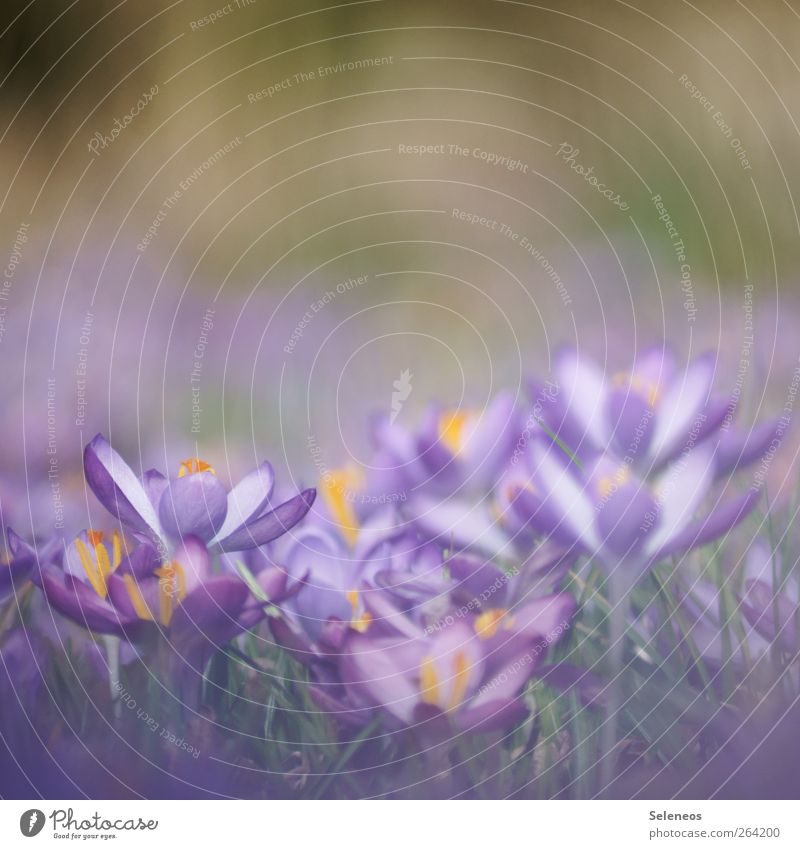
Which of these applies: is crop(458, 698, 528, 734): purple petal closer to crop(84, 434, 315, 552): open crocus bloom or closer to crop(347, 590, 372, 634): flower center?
crop(347, 590, 372, 634): flower center

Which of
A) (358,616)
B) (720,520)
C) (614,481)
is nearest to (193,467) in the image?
(358,616)

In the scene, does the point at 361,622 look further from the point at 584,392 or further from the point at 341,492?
the point at 584,392

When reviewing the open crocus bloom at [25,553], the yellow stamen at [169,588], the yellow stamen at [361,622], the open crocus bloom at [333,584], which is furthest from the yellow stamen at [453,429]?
the open crocus bloom at [25,553]

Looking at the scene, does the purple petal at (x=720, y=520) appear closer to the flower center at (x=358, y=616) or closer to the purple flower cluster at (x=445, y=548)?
the purple flower cluster at (x=445, y=548)

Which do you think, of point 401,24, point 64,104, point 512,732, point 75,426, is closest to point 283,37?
point 401,24

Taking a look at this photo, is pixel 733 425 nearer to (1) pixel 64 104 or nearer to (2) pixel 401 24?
(2) pixel 401 24
